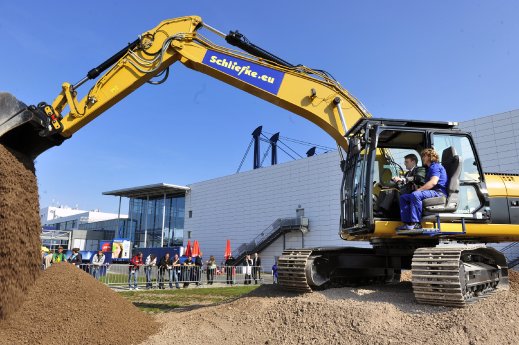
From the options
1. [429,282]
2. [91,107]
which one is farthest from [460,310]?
[91,107]

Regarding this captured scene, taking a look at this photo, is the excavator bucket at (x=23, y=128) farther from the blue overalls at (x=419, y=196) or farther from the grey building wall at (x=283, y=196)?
the grey building wall at (x=283, y=196)

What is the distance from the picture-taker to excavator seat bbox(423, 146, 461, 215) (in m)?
6.24

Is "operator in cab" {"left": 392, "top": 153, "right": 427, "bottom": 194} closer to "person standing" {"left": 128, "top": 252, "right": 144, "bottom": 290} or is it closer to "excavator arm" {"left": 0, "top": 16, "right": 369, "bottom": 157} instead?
"excavator arm" {"left": 0, "top": 16, "right": 369, "bottom": 157}

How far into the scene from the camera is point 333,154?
30.0 metres

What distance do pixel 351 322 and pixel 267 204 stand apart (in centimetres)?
2955

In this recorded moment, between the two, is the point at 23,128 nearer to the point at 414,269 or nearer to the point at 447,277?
the point at 414,269

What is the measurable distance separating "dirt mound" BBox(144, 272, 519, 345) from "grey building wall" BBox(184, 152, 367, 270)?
20873 millimetres

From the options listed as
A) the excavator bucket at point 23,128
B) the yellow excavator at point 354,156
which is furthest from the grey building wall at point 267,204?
the excavator bucket at point 23,128

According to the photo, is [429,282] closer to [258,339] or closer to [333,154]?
[258,339]

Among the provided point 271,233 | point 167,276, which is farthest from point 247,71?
point 271,233

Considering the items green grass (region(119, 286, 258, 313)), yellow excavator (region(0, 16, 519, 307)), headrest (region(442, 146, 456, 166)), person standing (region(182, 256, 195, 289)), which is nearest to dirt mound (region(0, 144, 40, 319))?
yellow excavator (region(0, 16, 519, 307))

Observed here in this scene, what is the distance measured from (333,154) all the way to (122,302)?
24643 millimetres

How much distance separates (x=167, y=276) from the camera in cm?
1808

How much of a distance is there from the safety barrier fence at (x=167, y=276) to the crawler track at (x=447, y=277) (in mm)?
13474
